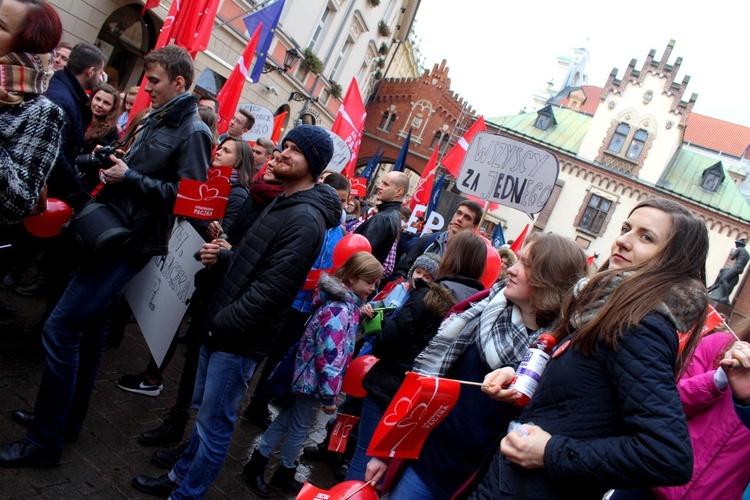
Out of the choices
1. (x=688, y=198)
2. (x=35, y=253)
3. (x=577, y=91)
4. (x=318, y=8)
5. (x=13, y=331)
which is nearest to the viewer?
(x=13, y=331)

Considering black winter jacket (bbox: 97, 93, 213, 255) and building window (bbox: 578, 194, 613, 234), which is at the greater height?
building window (bbox: 578, 194, 613, 234)

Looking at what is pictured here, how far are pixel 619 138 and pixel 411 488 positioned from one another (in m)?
36.2

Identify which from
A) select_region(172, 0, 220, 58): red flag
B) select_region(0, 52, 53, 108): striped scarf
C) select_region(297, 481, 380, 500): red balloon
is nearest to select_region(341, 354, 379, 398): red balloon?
select_region(297, 481, 380, 500): red balloon

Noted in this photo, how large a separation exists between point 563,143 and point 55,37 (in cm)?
3637

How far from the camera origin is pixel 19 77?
214cm

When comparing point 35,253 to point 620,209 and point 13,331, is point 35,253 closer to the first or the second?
point 13,331

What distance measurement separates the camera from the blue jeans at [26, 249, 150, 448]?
9.36 feet

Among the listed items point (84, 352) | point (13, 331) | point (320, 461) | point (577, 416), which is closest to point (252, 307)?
point (84, 352)

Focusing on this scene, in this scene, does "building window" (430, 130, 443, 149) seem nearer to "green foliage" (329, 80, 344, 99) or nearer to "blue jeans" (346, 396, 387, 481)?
"green foliage" (329, 80, 344, 99)

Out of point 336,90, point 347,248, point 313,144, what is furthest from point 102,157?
point 336,90

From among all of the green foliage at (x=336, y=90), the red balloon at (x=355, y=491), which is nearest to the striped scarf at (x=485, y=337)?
the red balloon at (x=355, y=491)

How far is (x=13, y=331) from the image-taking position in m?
4.20

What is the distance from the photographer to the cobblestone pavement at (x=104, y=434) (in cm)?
280

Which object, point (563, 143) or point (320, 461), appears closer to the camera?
point (320, 461)
